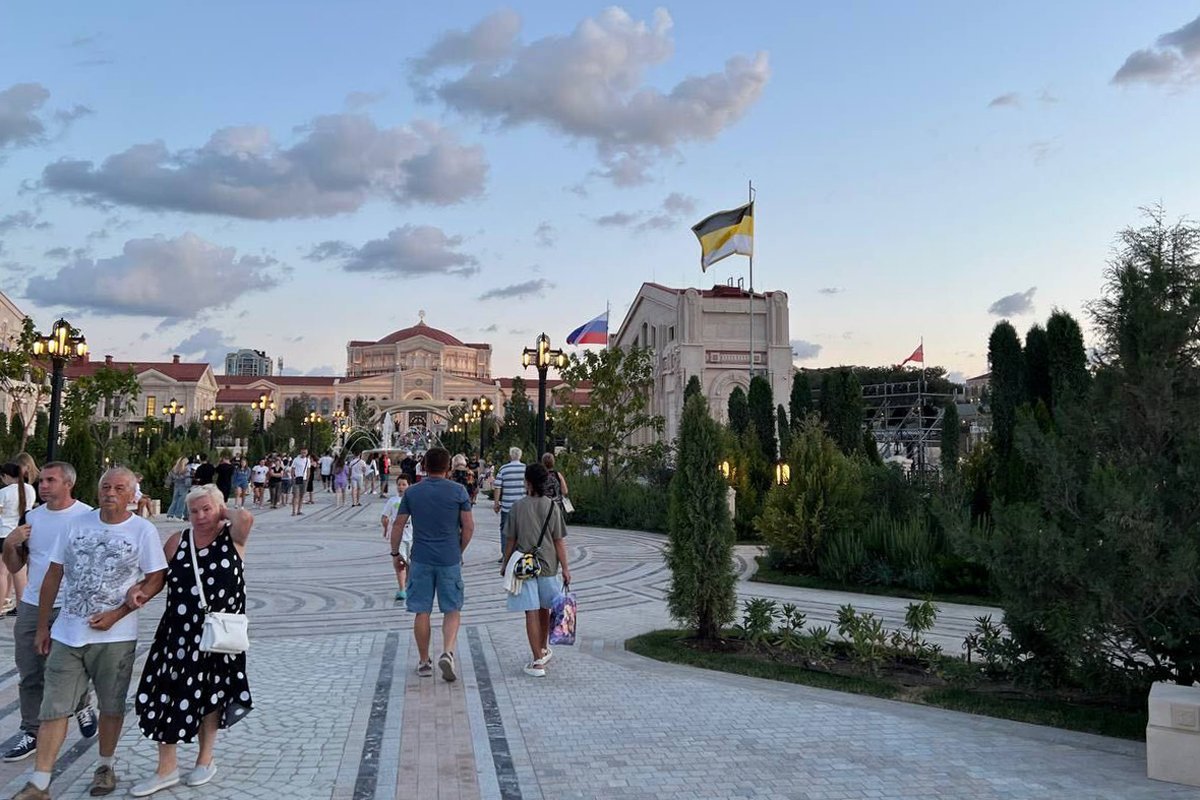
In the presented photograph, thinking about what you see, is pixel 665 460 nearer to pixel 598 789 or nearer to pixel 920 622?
pixel 920 622

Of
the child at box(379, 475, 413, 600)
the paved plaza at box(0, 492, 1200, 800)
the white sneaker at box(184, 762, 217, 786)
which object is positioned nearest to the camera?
the white sneaker at box(184, 762, 217, 786)

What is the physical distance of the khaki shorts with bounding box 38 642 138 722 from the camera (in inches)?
158

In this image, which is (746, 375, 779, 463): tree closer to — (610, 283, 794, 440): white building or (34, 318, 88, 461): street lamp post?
(34, 318, 88, 461): street lamp post

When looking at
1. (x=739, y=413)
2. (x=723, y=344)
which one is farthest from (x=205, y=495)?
(x=723, y=344)

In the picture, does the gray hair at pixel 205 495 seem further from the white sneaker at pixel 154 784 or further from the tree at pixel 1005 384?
the tree at pixel 1005 384

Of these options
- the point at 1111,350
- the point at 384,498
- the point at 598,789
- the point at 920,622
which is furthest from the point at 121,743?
the point at 384,498

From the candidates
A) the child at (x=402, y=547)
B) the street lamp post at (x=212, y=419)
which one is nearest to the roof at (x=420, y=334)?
the street lamp post at (x=212, y=419)

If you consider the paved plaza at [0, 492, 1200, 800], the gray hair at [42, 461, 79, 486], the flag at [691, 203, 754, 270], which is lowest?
the paved plaza at [0, 492, 1200, 800]

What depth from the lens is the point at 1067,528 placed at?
5.50 m

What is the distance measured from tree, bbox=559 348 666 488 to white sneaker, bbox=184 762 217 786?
1890 centimetres

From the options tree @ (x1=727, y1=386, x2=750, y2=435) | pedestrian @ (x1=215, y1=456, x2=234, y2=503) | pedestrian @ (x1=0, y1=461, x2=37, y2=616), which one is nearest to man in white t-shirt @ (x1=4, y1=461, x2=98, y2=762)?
pedestrian @ (x1=0, y1=461, x2=37, y2=616)

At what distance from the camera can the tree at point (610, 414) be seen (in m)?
23.8

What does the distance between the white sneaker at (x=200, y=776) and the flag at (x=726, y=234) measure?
3306 cm

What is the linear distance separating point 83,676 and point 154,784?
64cm
